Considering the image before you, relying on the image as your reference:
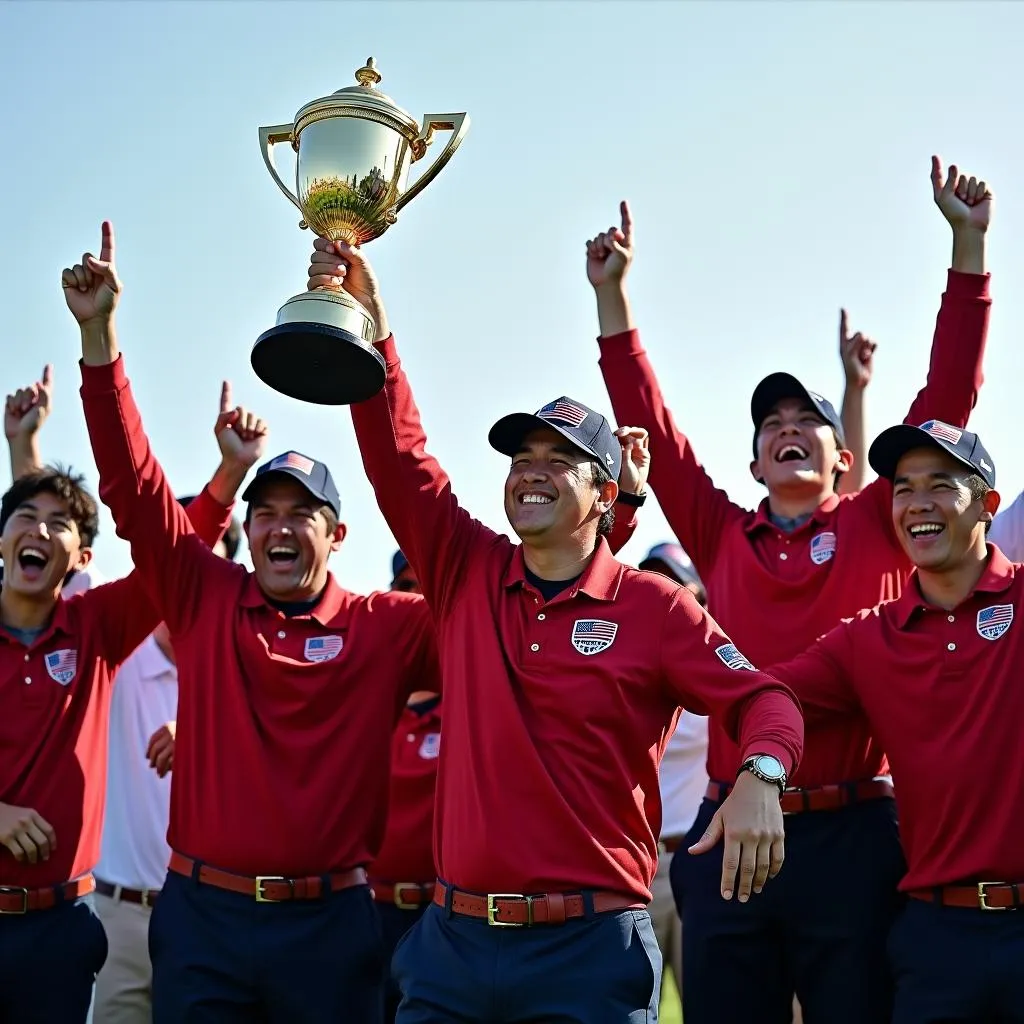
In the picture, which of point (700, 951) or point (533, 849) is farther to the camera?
point (700, 951)

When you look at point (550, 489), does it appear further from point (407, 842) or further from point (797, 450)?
point (407, 842)

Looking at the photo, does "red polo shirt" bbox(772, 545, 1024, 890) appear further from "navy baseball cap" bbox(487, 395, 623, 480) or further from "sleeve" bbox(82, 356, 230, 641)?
"sleeve" bbox(82, 356, 230, 641)

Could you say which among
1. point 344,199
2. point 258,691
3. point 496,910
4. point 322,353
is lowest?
point 496,910

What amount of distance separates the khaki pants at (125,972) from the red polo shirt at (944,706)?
12.1ft

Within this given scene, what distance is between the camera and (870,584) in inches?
225

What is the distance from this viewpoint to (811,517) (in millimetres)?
5891

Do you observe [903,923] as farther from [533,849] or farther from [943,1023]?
[533,849]

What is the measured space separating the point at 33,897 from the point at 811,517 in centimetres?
357

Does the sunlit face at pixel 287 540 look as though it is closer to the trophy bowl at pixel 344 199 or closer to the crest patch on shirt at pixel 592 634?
the trophy bowl at pixel 344 199

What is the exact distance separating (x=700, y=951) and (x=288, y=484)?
102 inches

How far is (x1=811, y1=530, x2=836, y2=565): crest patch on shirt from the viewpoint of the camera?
5.75 meters

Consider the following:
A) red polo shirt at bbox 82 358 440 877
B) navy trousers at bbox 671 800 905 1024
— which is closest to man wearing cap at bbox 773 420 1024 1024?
navy trousers at bbox 671 800 905 1024

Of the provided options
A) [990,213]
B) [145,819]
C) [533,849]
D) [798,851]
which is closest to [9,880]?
[145,819]

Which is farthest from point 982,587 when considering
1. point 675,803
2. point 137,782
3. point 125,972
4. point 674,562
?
point 125,972
